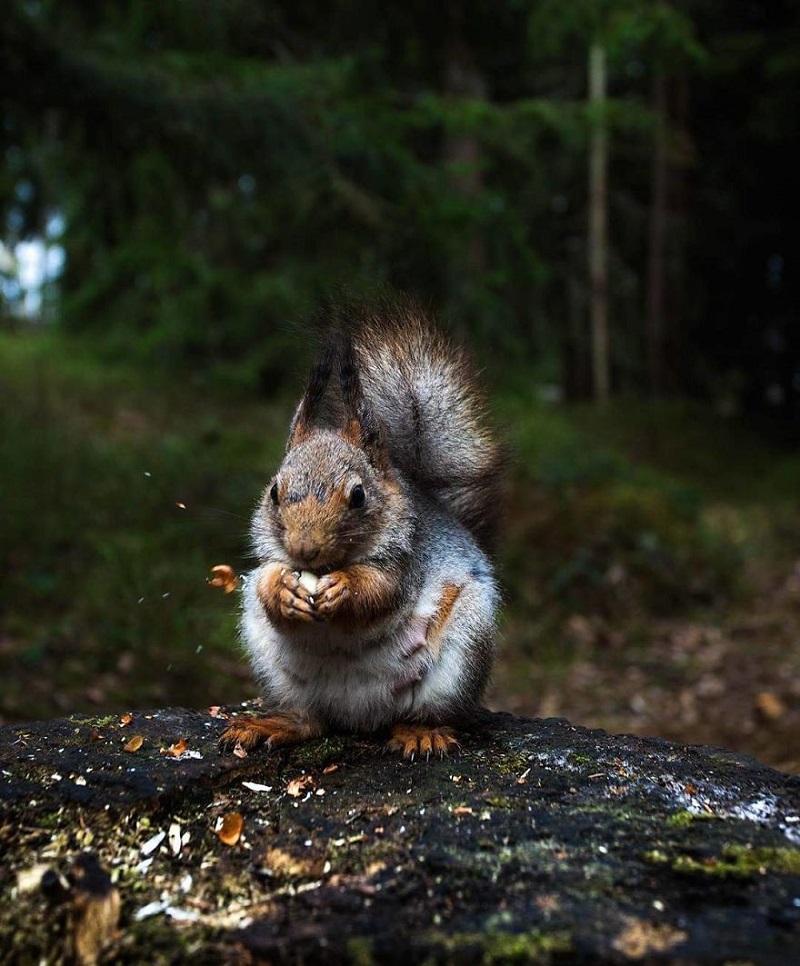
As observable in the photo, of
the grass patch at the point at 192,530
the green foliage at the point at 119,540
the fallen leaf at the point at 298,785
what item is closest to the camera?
the fallen leaf at the point at 298,785

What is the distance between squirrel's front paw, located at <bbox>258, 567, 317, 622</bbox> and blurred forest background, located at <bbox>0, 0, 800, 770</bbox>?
0.64 meters

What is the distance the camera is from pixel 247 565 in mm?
5395

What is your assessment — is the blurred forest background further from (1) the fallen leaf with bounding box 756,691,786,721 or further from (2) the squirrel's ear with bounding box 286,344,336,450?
(2) the squirrel's ear with bounding box 286,344,336,450

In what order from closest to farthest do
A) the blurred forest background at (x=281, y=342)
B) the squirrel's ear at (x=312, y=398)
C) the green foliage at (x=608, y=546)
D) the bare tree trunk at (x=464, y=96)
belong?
the squirrel's ear at (x=312, y=398) → the blurred forest background at (x=281, y=342) → the bare tree trunk at (x=464, y=96) → the green foliage at (x=608, y=546)

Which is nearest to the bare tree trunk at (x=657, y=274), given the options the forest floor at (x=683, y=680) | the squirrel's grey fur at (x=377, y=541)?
the forest floor at (x=683, y=680)

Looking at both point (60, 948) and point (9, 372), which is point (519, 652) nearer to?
point (60, 948)

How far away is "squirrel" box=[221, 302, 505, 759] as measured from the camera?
6.97 ft

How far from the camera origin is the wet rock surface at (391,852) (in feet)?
4.65

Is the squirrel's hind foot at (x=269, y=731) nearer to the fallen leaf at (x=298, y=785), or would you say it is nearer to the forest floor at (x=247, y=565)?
the fallen leaf at (x=298, y=785)

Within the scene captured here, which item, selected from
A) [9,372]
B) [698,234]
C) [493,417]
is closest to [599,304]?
[698,234]

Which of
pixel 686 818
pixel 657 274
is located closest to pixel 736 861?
pixel 686 818

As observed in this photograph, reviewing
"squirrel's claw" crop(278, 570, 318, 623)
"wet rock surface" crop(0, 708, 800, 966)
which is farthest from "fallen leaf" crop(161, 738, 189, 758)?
"squirrel's claw" crop(278, 570, 318, 623)

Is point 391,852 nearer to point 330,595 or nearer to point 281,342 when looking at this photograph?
point 330,595

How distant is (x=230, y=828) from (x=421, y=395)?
1.15 m
